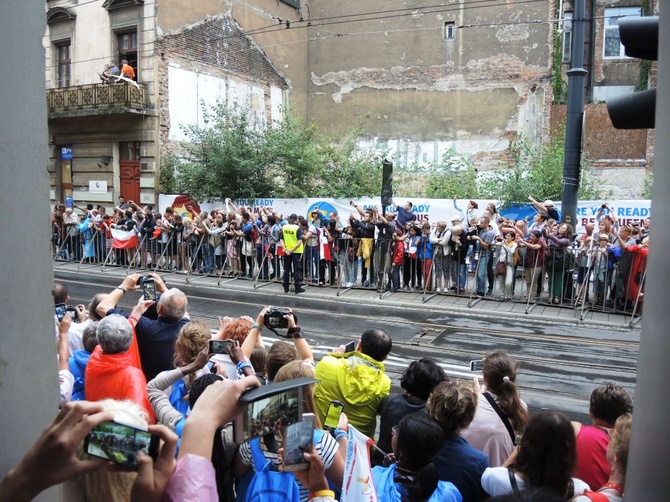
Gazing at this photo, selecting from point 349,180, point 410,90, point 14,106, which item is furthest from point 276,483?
point 410,90

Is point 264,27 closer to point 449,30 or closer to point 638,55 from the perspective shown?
point 449,30

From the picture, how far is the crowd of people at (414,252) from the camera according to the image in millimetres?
13531

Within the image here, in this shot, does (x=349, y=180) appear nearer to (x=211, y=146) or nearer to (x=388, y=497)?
(x=211, y=146)

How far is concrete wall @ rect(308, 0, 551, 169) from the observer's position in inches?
1134

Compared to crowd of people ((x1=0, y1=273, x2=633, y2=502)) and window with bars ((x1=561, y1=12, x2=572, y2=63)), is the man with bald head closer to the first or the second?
crowd of people ((x1=0, y1=273, x2=633, y2=502))

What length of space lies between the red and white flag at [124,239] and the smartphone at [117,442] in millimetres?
18596

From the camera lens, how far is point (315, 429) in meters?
3.25

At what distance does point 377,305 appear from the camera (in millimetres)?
14391

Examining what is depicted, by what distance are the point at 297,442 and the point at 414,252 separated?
1290 cm

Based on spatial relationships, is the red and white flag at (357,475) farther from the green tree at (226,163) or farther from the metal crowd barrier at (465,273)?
the green tree at (226,163)

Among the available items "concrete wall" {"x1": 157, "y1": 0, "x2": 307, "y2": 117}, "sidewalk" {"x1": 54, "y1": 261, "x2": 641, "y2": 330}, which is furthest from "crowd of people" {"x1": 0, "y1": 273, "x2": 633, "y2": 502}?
"concrete wall" {"x1": 157, "y1": 0, "x2": 307, "y2": 117}

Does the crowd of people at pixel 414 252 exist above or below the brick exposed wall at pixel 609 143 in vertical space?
below

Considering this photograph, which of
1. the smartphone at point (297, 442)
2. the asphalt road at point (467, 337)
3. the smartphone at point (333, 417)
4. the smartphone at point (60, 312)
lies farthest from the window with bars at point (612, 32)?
the smartphone at point (297, 442)

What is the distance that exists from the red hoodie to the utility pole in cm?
1187
